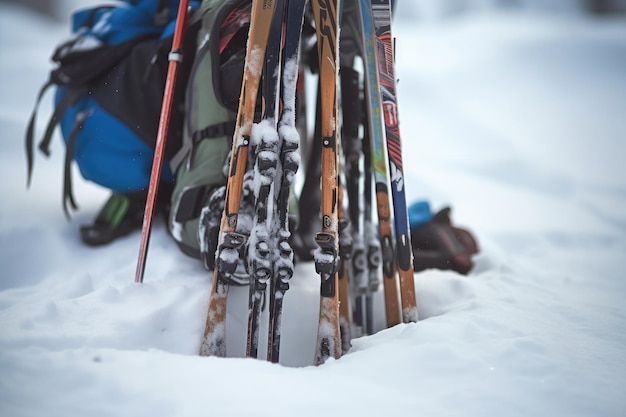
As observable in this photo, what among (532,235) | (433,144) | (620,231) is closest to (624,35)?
(433,144)

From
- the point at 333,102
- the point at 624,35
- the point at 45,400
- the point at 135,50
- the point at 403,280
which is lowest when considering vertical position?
the point at 45,400

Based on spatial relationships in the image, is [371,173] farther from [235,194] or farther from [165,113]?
[165,113]

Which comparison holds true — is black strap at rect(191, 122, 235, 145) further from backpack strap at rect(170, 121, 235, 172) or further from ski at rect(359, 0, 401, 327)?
ski at rect(359, 0, 401, 327)

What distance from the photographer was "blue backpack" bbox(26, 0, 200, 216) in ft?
5.29

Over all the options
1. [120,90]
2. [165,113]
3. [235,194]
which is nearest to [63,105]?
[120,90]

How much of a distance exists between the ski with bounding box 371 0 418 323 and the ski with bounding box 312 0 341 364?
0.51ft

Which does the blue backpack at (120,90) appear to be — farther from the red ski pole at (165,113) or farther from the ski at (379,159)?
the ski at (379,159)

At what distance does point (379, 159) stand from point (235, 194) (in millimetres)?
458

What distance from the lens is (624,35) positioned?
287 inches

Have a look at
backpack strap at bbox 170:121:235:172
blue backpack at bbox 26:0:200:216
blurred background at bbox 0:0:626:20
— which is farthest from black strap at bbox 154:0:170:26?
blurred background at bbox 0:0:626:20

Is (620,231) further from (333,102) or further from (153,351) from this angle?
(153,351)

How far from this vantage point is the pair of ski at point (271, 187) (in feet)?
3.62

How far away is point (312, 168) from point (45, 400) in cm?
110

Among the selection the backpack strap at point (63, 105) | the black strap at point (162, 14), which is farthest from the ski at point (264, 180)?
the backpack strap at point (63, 105)
